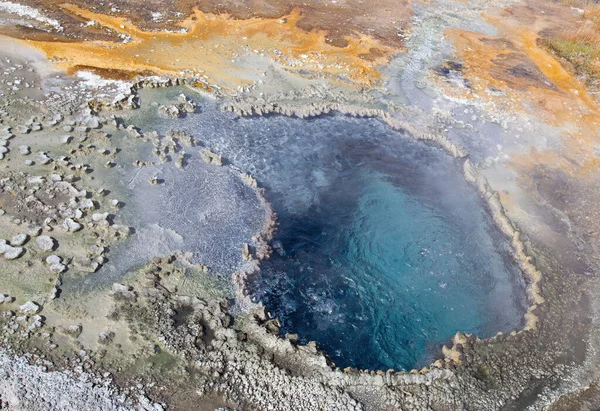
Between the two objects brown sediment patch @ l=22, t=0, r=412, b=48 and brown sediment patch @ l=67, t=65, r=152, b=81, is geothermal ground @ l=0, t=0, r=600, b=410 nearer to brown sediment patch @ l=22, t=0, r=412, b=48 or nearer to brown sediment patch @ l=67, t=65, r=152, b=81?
brown sediment patch @ l=67, t=65, r=152, b=81

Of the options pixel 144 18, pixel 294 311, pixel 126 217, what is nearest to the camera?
pixel 294 311

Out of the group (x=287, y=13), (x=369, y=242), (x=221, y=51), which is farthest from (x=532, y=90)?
(x=221, y=51)

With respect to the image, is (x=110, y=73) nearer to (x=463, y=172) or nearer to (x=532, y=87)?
(x=463, y=172)

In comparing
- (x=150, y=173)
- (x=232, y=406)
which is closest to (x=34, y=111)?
(x=150, y=173)

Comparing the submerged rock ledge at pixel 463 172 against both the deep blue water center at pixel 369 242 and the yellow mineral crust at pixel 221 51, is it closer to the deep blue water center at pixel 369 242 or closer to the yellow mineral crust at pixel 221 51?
the deep blue water center at pixel 369 242

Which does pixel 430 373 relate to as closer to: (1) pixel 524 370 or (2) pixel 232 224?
(1) pixel 524 370
